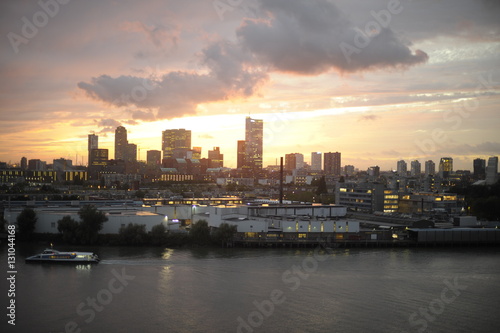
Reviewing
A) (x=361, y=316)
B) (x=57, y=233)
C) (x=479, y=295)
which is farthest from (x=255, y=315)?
(x=57, y=233)

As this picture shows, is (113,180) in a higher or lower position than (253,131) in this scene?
lower

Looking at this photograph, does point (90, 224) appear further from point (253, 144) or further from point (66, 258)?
point (253, 144)

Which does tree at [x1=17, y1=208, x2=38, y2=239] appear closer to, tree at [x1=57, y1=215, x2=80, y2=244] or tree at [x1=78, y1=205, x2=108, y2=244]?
tree at [x1=57, y1=215, x2=80, y2=244]

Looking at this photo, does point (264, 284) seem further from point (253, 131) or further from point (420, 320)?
point (253, 131)

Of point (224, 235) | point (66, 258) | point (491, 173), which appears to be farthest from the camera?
point (491, 173)

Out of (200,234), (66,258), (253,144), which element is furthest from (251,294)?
(253,144)

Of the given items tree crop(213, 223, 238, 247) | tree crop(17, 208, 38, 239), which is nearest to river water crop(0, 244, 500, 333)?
tree crop(213, 223, 238, 247)
